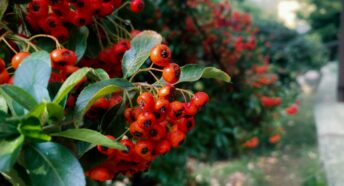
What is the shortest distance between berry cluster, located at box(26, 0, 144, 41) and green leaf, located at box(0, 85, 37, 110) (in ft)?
1.16

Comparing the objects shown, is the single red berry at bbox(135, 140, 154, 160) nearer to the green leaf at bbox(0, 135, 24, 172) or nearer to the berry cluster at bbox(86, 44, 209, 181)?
the berry cluster at bbox(86, 44, 209, 181)

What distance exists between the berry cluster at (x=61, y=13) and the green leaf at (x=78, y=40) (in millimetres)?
18

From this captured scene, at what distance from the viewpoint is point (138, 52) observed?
1.04 m

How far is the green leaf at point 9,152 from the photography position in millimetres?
695

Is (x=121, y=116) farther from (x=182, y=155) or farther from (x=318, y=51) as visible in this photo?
(x=318, y=51)

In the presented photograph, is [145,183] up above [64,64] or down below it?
below

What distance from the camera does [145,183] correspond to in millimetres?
3352

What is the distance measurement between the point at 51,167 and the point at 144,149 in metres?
0.23

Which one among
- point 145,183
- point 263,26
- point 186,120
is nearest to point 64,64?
point 186,120

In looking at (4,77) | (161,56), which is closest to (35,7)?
(4,77)

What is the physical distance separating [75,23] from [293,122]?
6898 mm

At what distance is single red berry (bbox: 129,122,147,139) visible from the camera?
3.05 feet

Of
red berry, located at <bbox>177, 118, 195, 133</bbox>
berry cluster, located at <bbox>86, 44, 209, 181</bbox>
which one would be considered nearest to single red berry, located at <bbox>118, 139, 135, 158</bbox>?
berry cluster, located at <bbox>86, 44, 209, 181</bbox>

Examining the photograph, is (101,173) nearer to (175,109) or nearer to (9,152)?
(175,109)
